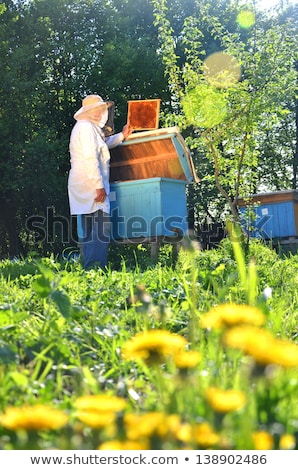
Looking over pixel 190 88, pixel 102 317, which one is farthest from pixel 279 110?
pixel 102 317

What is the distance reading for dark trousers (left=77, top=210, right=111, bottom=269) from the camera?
20.9 feet

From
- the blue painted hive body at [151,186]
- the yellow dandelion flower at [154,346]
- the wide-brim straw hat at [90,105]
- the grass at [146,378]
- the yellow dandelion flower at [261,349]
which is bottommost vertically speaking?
the grass at [146,378]

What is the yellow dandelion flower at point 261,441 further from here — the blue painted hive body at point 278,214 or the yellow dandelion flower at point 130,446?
the blue painted hive body at point 278,214

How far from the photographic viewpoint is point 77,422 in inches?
55.1

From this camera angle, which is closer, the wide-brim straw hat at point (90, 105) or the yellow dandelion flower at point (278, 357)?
the yellow dandelion flower at point (278, 357)

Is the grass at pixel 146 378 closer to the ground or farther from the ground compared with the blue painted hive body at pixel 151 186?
closer to the ground

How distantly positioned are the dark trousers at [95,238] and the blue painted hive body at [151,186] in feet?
2.30

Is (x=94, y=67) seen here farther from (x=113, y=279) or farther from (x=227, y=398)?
(x=227, y=398)

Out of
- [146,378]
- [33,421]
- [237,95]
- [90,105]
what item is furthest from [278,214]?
[33,421]

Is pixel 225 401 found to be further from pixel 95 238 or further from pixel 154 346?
A: pixel 95 238

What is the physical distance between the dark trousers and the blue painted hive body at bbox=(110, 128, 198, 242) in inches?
27.6

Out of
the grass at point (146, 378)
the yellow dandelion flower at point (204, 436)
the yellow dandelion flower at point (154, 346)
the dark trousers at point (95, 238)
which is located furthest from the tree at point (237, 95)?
the yellow dandelion flower at point (204, 436)

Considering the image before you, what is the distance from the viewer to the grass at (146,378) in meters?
0.97

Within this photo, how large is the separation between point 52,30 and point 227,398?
16.8m
